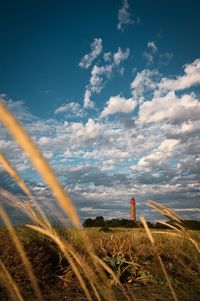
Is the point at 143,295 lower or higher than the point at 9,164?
lower

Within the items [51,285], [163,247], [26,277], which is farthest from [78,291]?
[163,247]

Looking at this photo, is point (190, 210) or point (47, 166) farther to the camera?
point (190, 210)

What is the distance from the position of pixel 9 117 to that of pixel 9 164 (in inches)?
15.4

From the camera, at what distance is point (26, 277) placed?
520cm

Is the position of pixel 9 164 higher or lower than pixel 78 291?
higher

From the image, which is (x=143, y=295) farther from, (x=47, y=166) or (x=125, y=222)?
(x=125, y=222)

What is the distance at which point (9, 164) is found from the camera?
3.14 feet

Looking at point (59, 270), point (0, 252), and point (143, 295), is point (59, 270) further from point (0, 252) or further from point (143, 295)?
point (143, 295)

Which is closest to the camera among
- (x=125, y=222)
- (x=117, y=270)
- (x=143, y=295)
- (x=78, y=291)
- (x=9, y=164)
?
(x=9, y=164)

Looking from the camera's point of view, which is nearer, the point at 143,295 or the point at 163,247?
the point at 143,295

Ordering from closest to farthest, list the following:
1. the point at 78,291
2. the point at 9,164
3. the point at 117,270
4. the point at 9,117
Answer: the point at 9,117, the point at 9,164, the point at 78,291, the point at 117,270

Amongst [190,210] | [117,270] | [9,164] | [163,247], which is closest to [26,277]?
[117,270]

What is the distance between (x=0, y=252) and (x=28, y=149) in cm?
535

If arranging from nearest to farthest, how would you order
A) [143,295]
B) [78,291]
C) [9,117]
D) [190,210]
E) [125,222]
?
[9,117]
[190,210]
[143,295]
[78,291]
[125,222]
